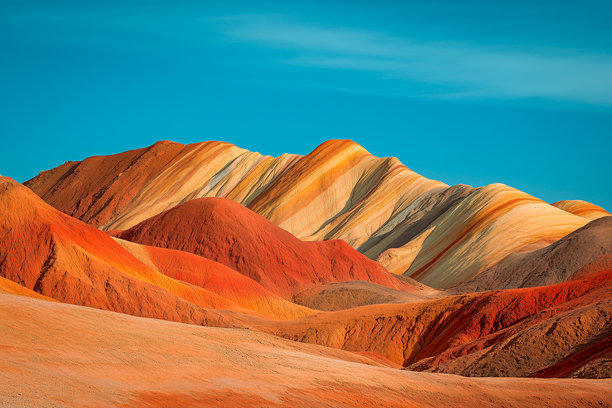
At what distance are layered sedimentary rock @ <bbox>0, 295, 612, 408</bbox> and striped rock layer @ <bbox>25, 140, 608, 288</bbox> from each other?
1915 inches

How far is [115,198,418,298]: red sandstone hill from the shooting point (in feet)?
218

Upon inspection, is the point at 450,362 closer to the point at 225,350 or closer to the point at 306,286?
the point at 225,350

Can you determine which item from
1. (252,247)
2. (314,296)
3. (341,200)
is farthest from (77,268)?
(341,200)

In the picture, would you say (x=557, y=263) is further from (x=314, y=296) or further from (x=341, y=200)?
(x=341, y=200)

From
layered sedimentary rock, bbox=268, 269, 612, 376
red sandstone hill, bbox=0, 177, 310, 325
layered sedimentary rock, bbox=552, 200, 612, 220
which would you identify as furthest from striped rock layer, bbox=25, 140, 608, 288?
red sandstone hill, bbox=0, 177, 310, 325

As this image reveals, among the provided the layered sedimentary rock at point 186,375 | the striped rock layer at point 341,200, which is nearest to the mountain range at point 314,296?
the layered sedimentary rock at point 186,375

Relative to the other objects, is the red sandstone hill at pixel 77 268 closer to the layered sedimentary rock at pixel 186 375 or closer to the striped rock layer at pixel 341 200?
the layered sedimentary rock at pixel 186 375

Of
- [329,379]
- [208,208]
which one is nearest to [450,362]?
[329,379]

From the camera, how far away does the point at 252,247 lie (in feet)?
222

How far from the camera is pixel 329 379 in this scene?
19250mm

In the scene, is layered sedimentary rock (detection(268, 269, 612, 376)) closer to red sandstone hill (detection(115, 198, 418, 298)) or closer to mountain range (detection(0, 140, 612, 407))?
mountain range (detection(0, 140, 612, 407))

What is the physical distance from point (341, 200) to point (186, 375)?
283 ft

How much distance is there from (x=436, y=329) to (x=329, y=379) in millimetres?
24086

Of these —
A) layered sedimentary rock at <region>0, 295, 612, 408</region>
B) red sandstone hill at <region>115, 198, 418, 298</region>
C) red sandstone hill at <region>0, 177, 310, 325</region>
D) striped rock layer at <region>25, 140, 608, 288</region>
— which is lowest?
layered sedimentary rock at <region>0, 295, 612, 408</region>
